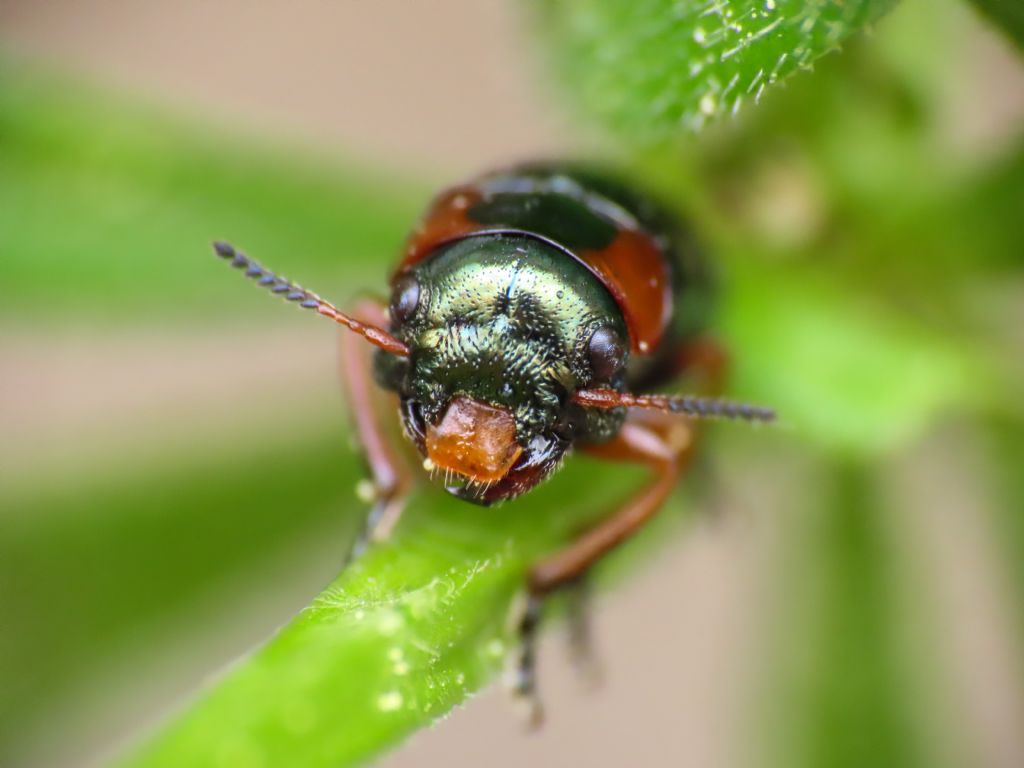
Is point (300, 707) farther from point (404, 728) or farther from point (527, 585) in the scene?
point (527, 585)

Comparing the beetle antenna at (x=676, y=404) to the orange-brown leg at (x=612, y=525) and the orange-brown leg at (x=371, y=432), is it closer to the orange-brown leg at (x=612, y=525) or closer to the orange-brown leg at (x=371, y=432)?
the orange-brown leg at (x=612, y=525)

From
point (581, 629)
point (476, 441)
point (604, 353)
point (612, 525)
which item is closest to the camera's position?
point (476, 441)

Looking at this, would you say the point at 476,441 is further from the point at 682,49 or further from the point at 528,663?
the point at 682,49

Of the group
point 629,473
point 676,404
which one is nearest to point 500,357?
point 676,404

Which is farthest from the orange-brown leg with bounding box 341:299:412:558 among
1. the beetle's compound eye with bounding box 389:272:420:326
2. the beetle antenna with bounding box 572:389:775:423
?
the beetle antenna with bounding box 572:389:775:423

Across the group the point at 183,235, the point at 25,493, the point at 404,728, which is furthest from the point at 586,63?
the point at 25,493

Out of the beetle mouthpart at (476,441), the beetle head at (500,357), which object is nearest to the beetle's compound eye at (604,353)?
the beetle head at (500,357)
